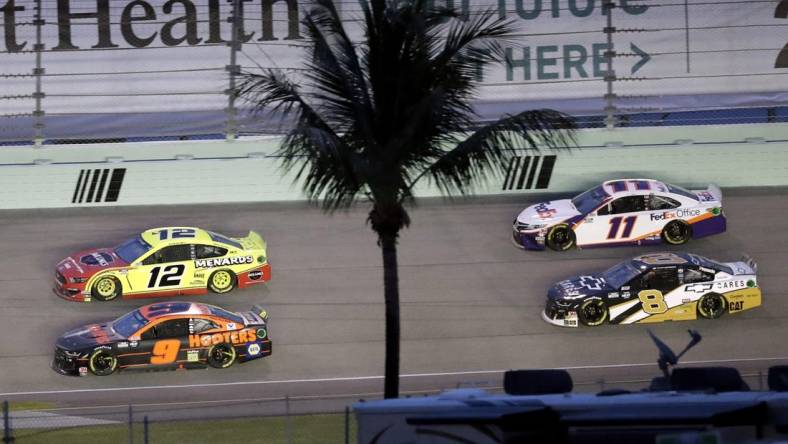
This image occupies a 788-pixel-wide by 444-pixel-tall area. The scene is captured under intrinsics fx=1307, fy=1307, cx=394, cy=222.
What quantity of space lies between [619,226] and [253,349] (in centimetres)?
693

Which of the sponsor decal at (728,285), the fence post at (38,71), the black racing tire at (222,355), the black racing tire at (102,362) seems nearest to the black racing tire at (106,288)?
the black racing tire at (102,362)

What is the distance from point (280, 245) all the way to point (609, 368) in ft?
21.6

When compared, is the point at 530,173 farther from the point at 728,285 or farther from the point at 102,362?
the point at 102,362

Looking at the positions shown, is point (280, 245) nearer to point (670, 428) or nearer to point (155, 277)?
point (155, 277)

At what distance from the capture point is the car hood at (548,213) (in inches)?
917

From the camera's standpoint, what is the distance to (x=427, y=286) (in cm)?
2286

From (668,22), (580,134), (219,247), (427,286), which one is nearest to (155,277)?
(219,247)

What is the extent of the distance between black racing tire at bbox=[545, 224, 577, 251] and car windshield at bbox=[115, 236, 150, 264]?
23.2 feet

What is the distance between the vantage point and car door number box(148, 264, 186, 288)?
872 inches

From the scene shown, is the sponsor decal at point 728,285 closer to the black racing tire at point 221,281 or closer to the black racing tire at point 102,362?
the black racing tire at point 221,281

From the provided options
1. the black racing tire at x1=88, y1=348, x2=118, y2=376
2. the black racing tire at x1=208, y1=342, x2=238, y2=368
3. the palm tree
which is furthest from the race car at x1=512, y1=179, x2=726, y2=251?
the palm tree

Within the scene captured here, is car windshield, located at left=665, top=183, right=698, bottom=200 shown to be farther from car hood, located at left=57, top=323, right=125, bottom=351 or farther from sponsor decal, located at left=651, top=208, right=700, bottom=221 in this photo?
car hood, located at left=57, top=323, right=125, bottom=351

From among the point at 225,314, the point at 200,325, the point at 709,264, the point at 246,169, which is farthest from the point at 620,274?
the point at 246,169

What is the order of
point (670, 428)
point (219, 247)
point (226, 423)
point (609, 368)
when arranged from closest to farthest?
point (670, 428), point (226, 423), point (609, 368), point (219, 247)
